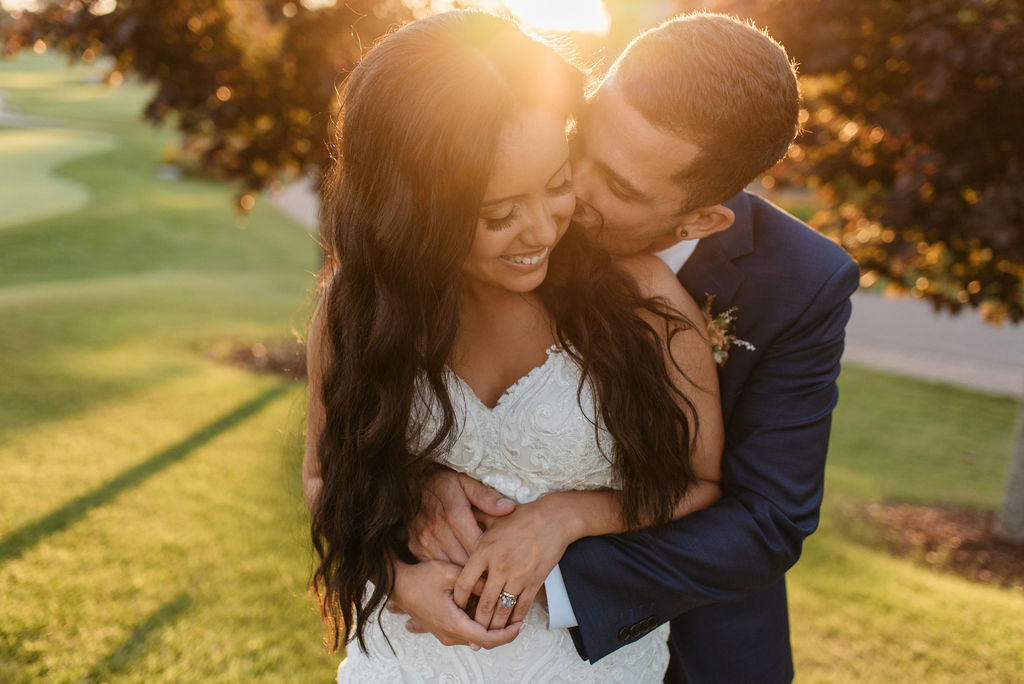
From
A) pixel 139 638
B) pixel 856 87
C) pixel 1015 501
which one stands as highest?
pixel 856 87

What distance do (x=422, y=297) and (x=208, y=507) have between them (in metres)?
3.51

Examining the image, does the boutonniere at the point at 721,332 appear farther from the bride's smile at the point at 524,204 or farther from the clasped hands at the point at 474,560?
the clasped hands at the point at 474,560

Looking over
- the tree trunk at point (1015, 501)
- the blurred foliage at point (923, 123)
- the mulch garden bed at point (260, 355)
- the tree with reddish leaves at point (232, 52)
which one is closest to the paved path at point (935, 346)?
the mulch garden bed at point (260, 355)

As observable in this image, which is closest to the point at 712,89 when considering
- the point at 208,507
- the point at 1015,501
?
the point at 208,507

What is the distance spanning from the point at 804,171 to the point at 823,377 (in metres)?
3.49

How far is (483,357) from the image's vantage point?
75.9 inches

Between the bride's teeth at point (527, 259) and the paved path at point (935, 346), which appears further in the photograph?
the paved path at point (935, 346)

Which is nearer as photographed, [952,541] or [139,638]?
[139,638]

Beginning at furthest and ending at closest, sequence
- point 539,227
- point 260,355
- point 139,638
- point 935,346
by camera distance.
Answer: point 935,346
point 260,355
point 139,638
point 539,227

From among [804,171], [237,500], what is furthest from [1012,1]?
[237,500]

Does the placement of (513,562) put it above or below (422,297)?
below

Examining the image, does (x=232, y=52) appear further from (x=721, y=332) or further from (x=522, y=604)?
(x=522, y=604)

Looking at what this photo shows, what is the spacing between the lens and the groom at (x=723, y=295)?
5.96 ft

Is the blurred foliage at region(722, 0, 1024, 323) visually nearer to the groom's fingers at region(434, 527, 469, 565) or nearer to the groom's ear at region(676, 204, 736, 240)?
the groom's ear at region(676, 204, 736, 240)
